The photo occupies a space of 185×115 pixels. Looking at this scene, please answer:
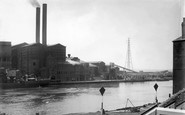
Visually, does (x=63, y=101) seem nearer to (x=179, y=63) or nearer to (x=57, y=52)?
(x=179, y=63)

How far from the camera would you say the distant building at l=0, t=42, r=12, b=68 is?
8475 cm

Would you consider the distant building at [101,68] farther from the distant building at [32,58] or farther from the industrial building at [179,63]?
the industrial building at [179,63]

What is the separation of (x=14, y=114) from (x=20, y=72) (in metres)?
60.6

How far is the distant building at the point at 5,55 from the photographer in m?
84.8

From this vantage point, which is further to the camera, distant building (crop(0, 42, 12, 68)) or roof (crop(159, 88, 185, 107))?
distant building (crop(0, 42, 12, 68))

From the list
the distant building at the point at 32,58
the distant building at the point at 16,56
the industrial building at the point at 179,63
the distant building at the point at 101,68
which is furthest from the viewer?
the distant building at the point at 101,68

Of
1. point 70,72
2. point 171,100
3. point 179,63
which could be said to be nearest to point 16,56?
point 70,72

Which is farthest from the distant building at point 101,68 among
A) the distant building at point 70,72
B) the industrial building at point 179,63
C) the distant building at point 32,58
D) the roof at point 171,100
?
the roof at point 171,100

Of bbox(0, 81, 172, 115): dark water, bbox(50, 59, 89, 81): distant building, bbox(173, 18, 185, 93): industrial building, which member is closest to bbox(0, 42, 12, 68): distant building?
bbox(50, 59, 89, 81): distant building

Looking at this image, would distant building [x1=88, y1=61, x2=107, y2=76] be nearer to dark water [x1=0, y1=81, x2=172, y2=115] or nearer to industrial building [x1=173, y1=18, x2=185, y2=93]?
dark water [x1=0, y1=81, x2=172, y2=115]

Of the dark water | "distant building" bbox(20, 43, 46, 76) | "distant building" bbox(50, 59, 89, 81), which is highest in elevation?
"distant building" bbox(20, 43, 46, 76)

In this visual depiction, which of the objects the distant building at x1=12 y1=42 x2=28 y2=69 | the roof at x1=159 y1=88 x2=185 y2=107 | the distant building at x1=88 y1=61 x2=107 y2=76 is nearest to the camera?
the roof at x1=159 y1=88 x2=185 y2=107

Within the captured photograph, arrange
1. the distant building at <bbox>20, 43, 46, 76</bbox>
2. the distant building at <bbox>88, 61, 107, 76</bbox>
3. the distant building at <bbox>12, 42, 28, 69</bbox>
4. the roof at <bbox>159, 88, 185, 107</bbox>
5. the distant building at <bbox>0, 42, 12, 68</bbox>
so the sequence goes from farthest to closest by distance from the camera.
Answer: the distant building at <bbox>88, 61, 107, 76</bbox> < the distant building at <bbox>12, 42, 28, 69</bbox> < the distant building at <bbox>20, 43, 46, 76</bbox> < the distant building at <bbox>0, 42, 12, 68</bbox> < the roof at <bbox>159, 88, 185, 107</bbox>

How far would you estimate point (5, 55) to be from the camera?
86.1 meters
